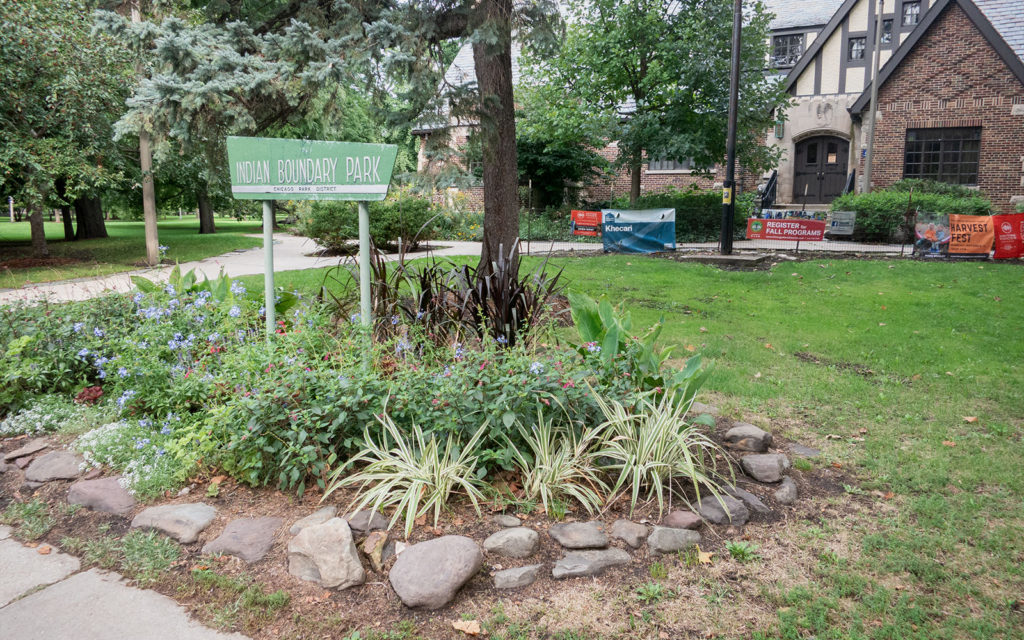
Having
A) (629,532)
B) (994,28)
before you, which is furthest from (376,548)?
(994,28)

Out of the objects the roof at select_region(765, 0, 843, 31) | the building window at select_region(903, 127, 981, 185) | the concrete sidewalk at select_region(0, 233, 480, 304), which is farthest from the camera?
the roof at select_region(765, 0, 843, 31)

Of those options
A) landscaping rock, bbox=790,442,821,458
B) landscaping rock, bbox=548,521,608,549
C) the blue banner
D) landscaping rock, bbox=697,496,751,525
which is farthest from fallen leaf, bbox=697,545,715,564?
the blue banner

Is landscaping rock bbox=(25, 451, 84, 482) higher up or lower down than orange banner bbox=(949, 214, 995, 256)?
lower down

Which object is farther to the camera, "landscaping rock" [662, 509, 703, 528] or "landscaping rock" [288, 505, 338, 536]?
"landscaping rock" [662, 509, 703, 528]

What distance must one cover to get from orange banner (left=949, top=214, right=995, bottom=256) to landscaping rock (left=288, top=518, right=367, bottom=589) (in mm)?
15756

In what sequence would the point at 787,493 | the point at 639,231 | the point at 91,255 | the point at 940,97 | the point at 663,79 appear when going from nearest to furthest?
the point at 787,493
the point at 91,255
the point at 639,231
the point at 663,79
the point at 940,97

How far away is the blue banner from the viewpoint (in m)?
16.4

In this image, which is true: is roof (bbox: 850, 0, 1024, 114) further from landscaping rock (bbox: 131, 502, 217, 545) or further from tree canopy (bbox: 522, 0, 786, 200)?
landscaping rock (bbox: 131, 502, 217, 545)

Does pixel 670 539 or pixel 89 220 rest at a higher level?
pixel 89 220

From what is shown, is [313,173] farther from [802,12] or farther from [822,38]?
[802,12]

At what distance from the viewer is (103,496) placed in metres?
3.55

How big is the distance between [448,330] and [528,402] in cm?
165

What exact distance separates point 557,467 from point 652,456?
54cm

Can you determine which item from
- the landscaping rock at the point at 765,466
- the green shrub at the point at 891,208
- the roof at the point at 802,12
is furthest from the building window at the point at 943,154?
the landscaping rock at the point at 765,466
